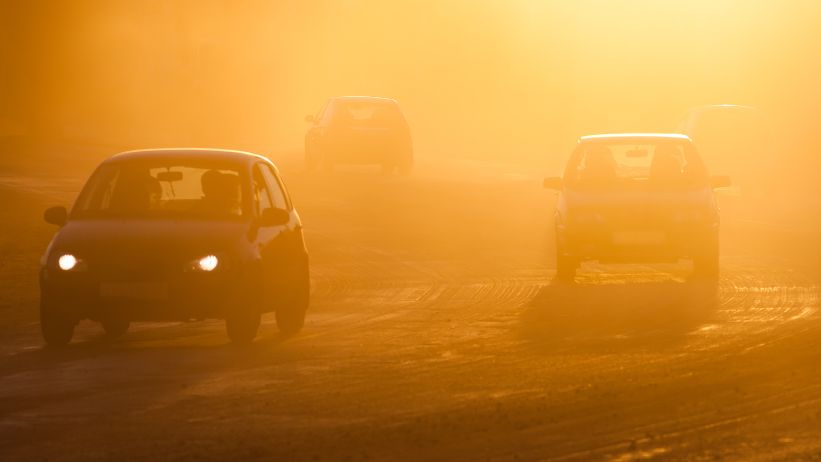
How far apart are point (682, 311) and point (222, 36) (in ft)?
257

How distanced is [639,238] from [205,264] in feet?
21.8

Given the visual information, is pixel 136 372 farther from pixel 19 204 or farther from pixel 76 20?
pixel 76 20

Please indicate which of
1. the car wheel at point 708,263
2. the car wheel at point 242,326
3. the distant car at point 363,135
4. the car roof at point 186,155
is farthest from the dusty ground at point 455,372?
the distant car at point 363,135

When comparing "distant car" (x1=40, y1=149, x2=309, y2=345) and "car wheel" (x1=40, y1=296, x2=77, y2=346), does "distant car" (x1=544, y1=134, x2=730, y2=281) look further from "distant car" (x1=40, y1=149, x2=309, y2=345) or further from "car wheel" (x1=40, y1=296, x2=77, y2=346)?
"car wheel" (x1=40, y1=296, x2=77, y2=346)

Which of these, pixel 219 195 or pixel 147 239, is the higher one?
pixel 219 195

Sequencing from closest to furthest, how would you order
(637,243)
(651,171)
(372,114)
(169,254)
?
(169,254) < (637,243) < (651,171) < (372,114)

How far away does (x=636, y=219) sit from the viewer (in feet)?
64.6

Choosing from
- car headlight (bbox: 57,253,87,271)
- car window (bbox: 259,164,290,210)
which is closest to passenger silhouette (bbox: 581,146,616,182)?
car window (bbox: 259,164,290,210)

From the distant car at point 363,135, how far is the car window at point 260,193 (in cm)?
2520

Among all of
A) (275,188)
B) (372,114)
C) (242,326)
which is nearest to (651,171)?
(275,188)

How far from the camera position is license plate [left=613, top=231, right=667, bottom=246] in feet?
64.4

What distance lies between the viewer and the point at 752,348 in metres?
13.5

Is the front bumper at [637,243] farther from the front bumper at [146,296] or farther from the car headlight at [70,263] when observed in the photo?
the car headlight at [70,263]

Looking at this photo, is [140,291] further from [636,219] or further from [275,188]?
[636,219]
